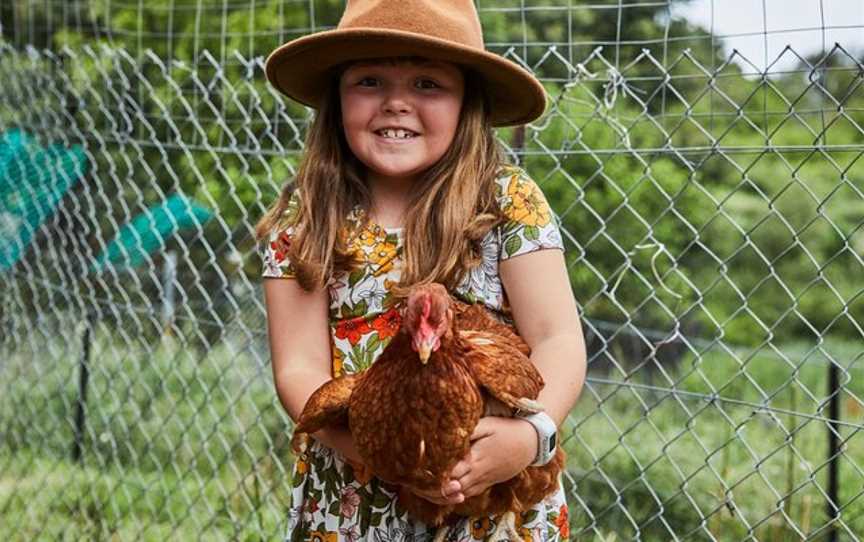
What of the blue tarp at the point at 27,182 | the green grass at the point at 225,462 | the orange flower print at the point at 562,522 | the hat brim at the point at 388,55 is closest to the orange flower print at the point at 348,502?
the orange flower print at the point at 562,522

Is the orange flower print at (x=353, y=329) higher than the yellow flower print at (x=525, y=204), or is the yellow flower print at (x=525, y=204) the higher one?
the yellow flower print at (x=525, y=204)

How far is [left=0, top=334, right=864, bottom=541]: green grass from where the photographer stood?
3436 mm

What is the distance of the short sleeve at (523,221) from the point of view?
7.02 feet

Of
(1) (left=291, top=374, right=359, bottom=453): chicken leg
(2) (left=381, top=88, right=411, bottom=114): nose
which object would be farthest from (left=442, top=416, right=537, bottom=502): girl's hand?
(2) (left=381, top=88, right=411, bottom=114): nose

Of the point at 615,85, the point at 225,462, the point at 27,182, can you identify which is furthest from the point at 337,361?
Result: the point at 27,182

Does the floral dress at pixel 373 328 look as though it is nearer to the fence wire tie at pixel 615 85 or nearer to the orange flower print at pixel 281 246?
the orange flower print at pixel 281 246

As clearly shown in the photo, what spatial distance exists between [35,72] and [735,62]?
2826 mm

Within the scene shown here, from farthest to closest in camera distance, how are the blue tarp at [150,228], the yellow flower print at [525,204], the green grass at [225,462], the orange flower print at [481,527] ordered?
the blue tarp at [150,228], the green grass at [225,462], the yellow flower print at [525,204], the orange flower print at [481,527]

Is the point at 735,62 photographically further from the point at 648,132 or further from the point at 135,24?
the point at 135,24

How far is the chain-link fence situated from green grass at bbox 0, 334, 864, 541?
2cm

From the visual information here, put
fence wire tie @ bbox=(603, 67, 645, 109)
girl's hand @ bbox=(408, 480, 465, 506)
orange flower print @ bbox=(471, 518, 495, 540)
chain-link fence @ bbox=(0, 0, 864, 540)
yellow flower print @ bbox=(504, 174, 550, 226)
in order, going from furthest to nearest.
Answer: chain-link fence @ bbox=(0, 0, 864, 540), fence wire tie @ bbox=(603, 67, 645, 109), yellow flower print @ bbox=(504, 174, 550, 226), orange flower print @ bbox=(471, 518, 495, 540), girl's hand @ bbox=(408, 480, 465, 506)

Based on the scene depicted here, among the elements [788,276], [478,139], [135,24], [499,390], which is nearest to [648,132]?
[135,24]

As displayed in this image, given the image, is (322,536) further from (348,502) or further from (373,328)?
(373,328)

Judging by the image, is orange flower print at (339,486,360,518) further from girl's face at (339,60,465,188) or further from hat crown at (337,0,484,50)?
hat crown at (337,0,484,50)
